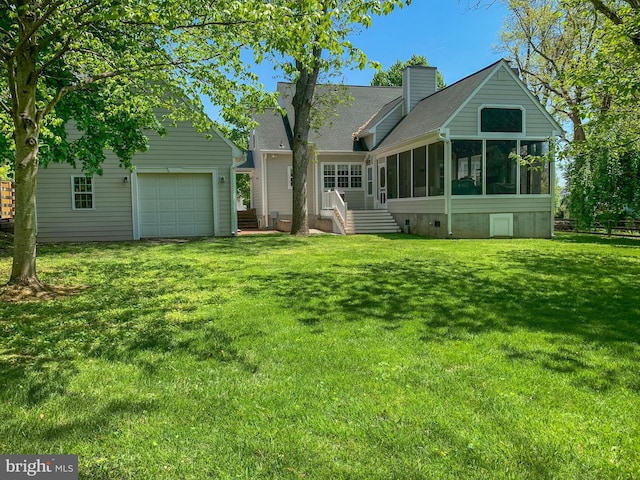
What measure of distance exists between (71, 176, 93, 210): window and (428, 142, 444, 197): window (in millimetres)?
11918

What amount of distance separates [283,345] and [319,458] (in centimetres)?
182

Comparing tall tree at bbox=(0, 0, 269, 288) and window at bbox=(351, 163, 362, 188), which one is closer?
tall tree at bbox=(0, 0, 269, 288)

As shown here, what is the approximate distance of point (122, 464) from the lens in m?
2.34

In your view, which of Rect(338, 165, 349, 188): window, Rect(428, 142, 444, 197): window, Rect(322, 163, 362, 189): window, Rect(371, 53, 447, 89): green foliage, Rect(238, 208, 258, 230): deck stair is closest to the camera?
Rect(428, 142, 444, 197): window

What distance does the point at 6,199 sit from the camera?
1931 cm

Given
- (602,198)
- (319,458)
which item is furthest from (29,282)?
(602,198)

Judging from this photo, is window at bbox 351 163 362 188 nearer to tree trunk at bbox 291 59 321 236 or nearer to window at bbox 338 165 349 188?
Answer: window at bbox 338 165 349 188

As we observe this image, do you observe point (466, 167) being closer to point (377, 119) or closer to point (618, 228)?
point (618, 228)

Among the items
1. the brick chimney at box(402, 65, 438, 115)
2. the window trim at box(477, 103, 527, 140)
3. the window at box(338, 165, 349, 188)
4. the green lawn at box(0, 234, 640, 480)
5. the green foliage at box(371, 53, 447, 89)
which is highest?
the green foliage at box(371, 53, 447, 89)

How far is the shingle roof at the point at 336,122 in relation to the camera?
20.2m

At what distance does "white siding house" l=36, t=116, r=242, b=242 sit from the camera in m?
15.0

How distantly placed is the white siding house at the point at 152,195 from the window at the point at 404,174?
6.55m

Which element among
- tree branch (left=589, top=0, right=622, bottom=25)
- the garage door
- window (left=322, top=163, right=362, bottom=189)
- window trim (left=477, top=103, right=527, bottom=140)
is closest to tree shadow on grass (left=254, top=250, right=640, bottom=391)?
tree branch (left=589, top=0, right=622, bottom=25)

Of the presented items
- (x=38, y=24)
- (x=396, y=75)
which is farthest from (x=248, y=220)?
(x=396, y=75)
